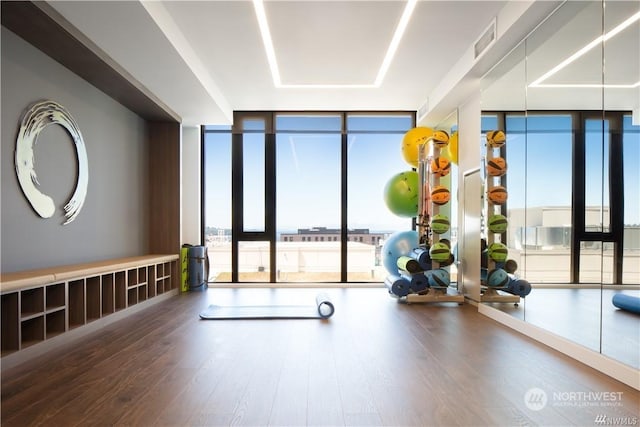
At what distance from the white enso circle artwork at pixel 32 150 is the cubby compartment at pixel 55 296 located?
0.69m

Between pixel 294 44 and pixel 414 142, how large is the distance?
229 cm

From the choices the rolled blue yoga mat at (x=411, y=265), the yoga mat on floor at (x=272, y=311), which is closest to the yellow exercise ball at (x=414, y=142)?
the rolled blue yoga mat at (x=411, y=265)

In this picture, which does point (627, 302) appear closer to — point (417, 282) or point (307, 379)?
point (307, 379)

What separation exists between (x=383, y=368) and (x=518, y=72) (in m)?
3.03

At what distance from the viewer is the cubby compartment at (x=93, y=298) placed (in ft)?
12.6

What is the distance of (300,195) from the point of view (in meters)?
6.86

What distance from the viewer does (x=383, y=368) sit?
2.70 metres

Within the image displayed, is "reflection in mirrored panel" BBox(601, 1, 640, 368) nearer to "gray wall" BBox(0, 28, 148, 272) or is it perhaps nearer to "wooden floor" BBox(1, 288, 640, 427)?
"wooden floor" BBox(1, 288, 640, 427)

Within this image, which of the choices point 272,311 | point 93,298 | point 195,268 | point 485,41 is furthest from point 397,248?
point 93,298

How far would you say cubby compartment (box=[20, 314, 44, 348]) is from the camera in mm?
3025

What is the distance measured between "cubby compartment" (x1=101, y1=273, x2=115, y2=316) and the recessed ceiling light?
3.00 metres

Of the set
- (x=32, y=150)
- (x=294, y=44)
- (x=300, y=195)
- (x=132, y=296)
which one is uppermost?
(x=294, y=44)

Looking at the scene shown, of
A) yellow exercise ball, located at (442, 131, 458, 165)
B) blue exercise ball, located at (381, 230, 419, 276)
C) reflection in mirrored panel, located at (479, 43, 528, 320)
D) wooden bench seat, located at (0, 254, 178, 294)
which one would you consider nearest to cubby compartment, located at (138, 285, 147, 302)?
wooden bench seat, located at (0, 254, 178, 294)

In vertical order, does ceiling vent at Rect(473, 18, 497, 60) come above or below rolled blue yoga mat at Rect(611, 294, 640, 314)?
above
